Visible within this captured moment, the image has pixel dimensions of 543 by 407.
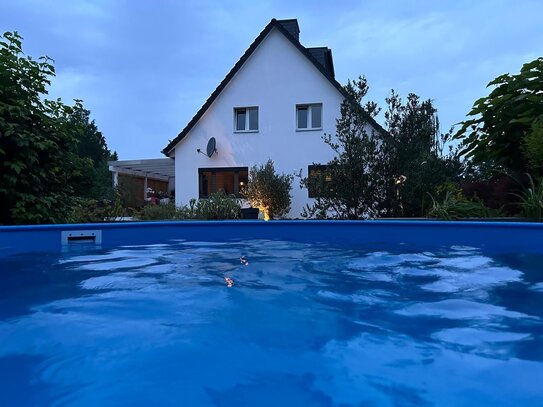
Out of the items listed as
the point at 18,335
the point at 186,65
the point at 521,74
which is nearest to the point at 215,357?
the point at 18,335

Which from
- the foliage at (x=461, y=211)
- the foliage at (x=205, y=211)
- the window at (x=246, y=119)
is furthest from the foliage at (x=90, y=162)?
the foliage at (x=461, y=211)

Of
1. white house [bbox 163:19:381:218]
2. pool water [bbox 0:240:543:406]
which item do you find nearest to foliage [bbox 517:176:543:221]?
pool water [bbox 0:240:543:406]

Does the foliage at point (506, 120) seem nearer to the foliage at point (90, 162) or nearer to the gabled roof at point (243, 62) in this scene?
the gabled roof at point (243, 62)

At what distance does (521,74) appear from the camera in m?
6.16

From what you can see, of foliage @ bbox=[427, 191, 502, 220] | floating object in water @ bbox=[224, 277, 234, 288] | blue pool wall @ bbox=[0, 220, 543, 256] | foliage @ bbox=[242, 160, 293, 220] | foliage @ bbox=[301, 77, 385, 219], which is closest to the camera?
floating object in water @ bbox=[224, 277, 234, 288]

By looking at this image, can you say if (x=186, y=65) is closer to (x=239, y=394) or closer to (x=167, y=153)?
(x=167, y=153)

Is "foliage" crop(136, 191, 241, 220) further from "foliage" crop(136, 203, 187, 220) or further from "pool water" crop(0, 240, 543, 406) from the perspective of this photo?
"pool water" crop(0, 240, 543, 406)

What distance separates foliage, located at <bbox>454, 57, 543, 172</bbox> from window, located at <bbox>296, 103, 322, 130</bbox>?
17.9 feet

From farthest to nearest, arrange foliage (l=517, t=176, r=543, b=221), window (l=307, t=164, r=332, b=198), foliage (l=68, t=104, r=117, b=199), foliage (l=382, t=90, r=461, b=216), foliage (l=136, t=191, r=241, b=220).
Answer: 1. foliage (l=136, t=191, r=241, b=220)
2. window (l=307, t=164, r=332, b=198)
3. foliage (l=382, t=90, r=461, b=216)
4. foliage (l=68, t=104, r=117, b=199)
5. foliage (l=517, t=176, r=543, b=221)

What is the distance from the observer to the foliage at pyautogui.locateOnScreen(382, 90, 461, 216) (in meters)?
6.64

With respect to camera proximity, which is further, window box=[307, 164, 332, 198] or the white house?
the white house

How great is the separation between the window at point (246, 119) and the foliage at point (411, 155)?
19.9 ft

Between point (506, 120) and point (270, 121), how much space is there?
709cm

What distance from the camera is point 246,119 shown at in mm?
12406
